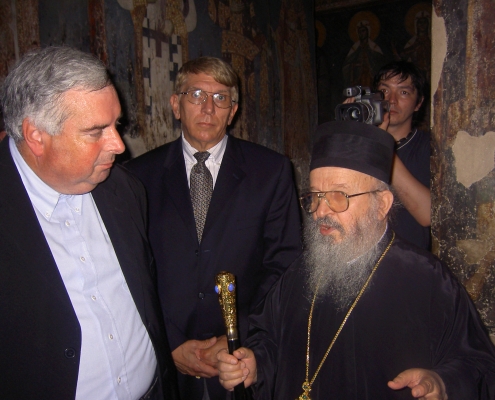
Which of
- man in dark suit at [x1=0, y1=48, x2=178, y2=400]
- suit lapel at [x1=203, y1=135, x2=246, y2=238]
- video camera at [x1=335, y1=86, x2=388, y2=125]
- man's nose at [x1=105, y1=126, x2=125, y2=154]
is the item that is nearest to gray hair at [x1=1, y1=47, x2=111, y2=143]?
man in dark suit at [x1=0, y1=48, x2=178, y2=400]

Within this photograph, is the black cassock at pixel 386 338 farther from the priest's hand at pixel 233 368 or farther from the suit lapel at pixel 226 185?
the suit lapel at pixel 226 185

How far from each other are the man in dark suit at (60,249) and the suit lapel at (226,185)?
0.82m

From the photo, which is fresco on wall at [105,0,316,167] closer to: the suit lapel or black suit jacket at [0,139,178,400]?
the suit lapel

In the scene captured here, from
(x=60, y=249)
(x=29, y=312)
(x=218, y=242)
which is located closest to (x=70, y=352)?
(x=29, y=312)

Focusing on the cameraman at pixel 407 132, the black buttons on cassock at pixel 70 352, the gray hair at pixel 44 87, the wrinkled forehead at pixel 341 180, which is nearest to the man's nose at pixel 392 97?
the cameraman at pixel 407 132

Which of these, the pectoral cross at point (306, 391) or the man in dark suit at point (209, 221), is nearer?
the pectoral cross at point (306, 391)

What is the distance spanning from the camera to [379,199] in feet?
6.70

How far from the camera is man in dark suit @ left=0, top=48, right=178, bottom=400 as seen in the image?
1.55 m

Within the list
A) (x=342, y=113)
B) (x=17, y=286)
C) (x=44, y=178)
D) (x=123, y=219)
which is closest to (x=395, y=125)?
(x=342, y=113)

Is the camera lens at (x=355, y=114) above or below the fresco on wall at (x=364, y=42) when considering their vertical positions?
below

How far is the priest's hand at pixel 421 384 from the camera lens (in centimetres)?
153

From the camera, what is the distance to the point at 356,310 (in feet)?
6.70

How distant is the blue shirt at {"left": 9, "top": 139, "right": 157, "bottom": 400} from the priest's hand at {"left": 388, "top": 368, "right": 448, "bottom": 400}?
1066mm

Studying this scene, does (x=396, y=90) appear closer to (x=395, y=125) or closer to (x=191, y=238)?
(x=395, y=125)
